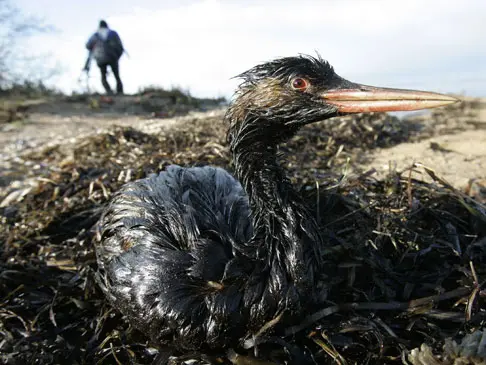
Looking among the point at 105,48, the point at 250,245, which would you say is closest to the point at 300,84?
the point at 250,245

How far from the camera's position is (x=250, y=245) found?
228cm

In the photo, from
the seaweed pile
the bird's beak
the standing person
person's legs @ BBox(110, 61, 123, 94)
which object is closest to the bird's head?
the bird's beak

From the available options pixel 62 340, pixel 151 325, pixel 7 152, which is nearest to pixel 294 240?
pixel 151 325

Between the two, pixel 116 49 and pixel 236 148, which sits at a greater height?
pixel 116 49

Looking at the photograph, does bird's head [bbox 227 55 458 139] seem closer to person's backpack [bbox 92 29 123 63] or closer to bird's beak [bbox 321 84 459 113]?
bird's beak [bbox 321 84 459 113]

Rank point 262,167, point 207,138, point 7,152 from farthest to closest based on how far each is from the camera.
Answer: point 7,152 < point 207,138 < point 262,167

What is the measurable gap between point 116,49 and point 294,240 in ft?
37.4

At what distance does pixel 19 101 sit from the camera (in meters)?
10.3

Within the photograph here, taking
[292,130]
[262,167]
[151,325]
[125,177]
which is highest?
[292,130]

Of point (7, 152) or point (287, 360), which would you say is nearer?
point (287, 360)

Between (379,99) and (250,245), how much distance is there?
3.23ft

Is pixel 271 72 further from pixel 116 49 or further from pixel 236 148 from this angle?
pixel 116 49

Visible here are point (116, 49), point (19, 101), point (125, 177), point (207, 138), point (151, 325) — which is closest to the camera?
point (151, 325)

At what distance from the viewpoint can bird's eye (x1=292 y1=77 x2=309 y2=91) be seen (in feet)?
7.08
